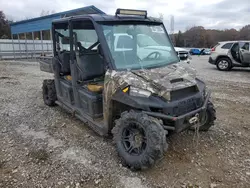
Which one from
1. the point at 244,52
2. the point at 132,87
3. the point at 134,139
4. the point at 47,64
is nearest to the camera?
the point at 132,87

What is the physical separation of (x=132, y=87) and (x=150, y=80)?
0.25m

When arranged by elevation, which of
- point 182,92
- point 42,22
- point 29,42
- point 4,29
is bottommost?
point 182,92

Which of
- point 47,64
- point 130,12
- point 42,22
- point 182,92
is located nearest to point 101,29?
point 130,12

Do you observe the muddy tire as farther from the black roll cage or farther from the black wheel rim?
Result: the black roll cage

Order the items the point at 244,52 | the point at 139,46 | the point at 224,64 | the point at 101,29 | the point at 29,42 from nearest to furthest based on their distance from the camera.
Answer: the point at 101,29 → the point at 139,46 → the point at 244,52 → the point at 224,64 → the point at 29,42

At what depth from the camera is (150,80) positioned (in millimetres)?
2717

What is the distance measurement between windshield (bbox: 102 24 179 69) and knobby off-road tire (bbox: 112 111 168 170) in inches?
32.7

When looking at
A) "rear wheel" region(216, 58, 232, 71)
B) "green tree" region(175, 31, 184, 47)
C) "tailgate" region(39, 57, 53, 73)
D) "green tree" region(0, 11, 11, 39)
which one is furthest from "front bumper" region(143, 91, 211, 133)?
"green tree" region(175, 31, 184, 47)

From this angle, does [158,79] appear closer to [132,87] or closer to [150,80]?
[150,80]

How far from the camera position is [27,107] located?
17.8ft

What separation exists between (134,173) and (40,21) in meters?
16.3

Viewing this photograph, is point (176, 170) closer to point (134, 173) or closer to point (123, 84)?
point (134, 173)

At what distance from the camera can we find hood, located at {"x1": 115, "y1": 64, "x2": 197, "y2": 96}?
265cm

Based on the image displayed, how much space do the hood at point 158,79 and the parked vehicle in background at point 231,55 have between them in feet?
31.8
